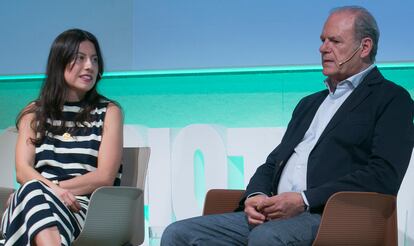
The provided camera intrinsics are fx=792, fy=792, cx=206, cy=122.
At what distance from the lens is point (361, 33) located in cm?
320

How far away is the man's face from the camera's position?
10.5ft

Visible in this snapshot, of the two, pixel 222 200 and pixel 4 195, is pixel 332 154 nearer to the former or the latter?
pixel 222 200

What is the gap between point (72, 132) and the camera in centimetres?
362

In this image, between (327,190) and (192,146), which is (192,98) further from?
(327,190)

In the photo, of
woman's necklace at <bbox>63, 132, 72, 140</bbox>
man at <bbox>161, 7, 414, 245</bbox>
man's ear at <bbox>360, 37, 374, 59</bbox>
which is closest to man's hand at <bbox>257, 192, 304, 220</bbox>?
man at <bbox>161, 7, 414, 245</bbox>

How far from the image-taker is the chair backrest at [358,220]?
2.82 metres

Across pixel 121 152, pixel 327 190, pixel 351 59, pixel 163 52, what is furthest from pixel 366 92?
pixel 163 52

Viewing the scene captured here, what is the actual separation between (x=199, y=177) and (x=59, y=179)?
3.30 ft

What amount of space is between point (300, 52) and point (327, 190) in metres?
1.82

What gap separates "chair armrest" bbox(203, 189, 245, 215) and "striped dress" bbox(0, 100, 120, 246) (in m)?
0.51

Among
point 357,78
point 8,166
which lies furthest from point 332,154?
point 8,166

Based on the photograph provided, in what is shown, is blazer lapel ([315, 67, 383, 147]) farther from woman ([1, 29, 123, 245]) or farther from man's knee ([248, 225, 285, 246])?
woman ([1, 29, 123, 245])

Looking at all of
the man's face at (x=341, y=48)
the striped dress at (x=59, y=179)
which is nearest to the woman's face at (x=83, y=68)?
the striped dress at (x=59, y=179)

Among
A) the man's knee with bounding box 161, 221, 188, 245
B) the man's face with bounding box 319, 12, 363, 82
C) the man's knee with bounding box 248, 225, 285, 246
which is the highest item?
the man's face with bounding box 319, 12, 363, 82
